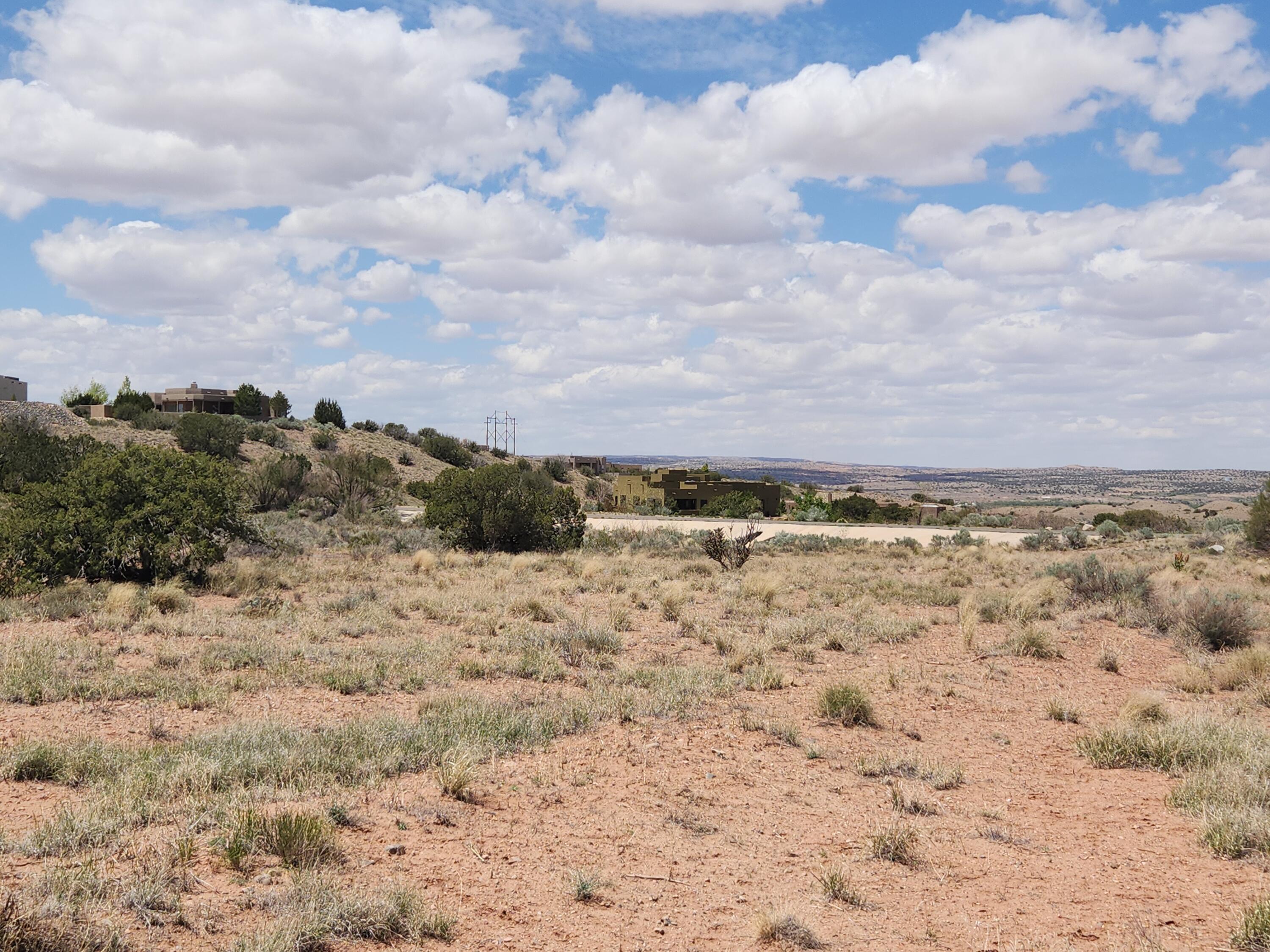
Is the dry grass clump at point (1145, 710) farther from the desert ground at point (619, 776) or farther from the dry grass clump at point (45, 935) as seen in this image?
the dry grass clump at point (45, 935)

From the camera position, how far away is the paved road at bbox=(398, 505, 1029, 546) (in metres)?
37.8

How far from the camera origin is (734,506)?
5703 cm

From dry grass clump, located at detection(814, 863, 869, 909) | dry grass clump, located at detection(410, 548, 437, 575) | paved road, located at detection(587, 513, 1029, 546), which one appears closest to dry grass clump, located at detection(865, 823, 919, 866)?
dry grass clump, located at detection(814, 863, 869, 909)

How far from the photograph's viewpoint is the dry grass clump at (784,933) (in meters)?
4.88

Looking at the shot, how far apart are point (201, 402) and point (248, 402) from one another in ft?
16.0

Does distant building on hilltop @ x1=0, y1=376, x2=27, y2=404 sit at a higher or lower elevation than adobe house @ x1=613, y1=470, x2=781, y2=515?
higher

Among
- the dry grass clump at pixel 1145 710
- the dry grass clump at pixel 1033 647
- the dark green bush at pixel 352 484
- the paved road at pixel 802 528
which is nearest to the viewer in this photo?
the dry grass clump at pixel 1145 710

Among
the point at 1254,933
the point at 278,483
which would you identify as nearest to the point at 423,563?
the point at 1254,933

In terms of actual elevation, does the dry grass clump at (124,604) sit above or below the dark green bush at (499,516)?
below

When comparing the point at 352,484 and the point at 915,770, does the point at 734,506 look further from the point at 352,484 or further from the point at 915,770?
the point at 915,770

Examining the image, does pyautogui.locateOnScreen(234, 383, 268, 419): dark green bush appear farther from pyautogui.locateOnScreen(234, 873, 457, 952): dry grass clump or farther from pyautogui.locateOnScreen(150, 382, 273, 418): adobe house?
pyautogui.locateOnScreen(234, 873, 457, 952): dry grass clump

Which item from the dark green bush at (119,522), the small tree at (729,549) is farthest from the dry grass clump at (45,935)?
the small tree at (729,549)

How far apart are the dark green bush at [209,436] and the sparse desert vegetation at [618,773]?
42.4m

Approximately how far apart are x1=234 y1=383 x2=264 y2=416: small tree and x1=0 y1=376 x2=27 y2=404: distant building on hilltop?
1498 cm
